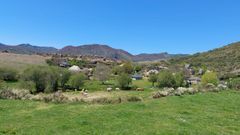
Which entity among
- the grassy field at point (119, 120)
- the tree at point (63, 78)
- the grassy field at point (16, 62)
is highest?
the grassy field at point (16, 62)

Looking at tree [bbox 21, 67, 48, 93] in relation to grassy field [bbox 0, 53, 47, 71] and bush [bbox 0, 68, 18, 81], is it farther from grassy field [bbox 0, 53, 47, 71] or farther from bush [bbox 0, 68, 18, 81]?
grassy field [bbox 0, 53, 47, 71]

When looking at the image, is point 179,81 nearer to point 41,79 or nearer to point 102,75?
point 102,75

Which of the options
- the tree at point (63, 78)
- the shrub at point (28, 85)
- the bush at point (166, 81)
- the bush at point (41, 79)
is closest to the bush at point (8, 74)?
the tree at point (63, 78)

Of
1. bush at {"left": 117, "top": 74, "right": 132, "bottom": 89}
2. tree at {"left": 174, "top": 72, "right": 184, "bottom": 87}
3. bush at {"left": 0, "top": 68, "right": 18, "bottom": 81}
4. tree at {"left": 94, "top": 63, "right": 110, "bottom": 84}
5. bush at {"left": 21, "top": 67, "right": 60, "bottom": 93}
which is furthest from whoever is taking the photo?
tree at {"left": 94, "top": 63, "right": 110, "bottom": 84}

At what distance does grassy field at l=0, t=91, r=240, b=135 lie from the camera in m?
13.1

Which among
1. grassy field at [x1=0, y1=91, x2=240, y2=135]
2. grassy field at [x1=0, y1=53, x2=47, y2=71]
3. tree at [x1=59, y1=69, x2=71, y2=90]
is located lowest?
grassy field at [x1=0, y1=91, x2=240, y2=135]

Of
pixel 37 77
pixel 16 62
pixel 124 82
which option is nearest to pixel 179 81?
pixel 124 82

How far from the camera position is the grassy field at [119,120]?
13086mm

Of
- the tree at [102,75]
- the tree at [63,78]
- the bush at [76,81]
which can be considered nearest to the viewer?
the tree at [63,78]

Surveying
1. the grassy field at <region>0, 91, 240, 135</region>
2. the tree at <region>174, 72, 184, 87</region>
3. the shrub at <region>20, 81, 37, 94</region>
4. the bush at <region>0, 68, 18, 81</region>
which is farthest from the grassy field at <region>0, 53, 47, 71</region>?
the grassy field at <region>0, 91, 240, 135</region>

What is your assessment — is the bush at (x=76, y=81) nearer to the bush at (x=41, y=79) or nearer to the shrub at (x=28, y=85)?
the bush at (x=41, y=79)

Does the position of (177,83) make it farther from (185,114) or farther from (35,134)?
(35,134)

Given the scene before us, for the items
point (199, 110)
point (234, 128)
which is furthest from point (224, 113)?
point (234, 128)

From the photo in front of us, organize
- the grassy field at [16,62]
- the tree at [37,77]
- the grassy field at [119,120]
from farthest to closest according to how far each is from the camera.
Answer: the grassy field at [16,62], the tree at [37,77], the grassy field at [119,120]
